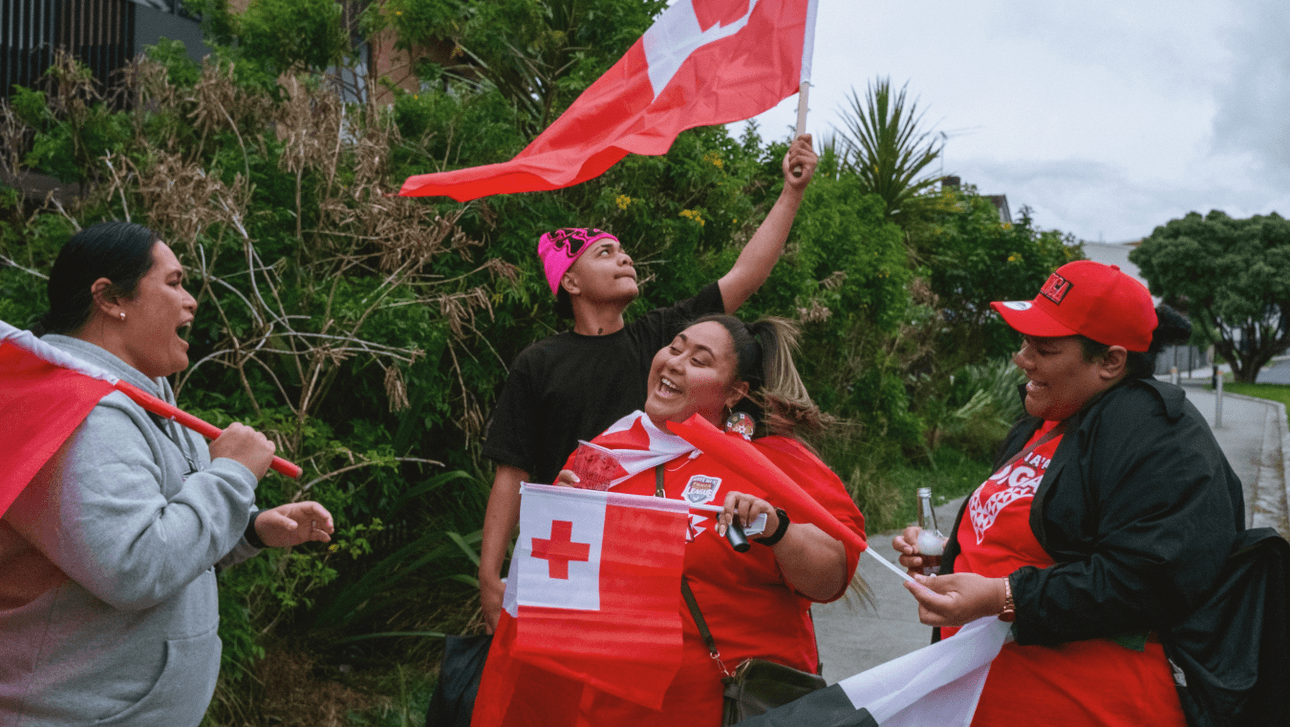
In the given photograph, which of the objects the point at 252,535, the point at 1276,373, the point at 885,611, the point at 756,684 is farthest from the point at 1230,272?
the point at 252,535

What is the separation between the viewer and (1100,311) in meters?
2.19

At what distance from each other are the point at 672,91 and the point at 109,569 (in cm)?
266

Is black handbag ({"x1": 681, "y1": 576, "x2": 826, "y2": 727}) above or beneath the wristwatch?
beneath

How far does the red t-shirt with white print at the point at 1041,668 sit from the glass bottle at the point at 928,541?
104 mm

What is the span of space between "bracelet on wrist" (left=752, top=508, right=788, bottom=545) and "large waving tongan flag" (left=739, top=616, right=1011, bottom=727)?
0.36m

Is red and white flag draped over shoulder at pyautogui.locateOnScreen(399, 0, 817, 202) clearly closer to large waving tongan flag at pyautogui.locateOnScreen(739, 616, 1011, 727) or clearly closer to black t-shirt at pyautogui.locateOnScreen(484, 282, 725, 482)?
black t-shirt at pyautogui.locateOnScreen(484, 282, 725, 482)

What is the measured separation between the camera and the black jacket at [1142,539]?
1.92 meters

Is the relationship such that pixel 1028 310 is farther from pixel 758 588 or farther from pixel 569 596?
pixel 569 596

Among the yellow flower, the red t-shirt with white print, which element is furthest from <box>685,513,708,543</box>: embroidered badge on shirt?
the yellow flower

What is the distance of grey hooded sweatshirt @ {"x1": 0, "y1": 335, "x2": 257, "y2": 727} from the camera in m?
1.75

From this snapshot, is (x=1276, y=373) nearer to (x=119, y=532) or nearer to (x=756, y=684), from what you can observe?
(x=756, y=684)

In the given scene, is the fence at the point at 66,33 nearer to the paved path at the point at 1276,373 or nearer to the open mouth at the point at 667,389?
the open mouth at the point at 667,389

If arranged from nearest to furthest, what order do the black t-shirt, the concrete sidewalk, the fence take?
the black t-shirt < the concrete sidewalk < the fence

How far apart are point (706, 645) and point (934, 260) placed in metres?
12.0
